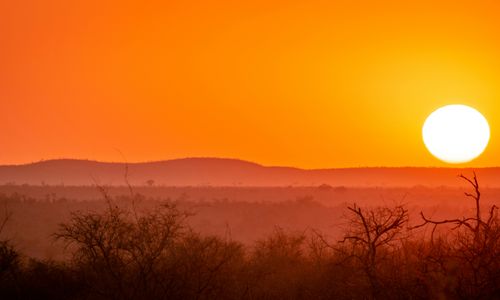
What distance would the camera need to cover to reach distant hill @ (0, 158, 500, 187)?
435 feet

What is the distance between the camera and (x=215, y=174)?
14788cm

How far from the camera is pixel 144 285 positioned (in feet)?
48.3

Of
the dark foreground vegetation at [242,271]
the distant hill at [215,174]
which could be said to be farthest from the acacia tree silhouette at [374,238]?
the distant hill at [215,174]

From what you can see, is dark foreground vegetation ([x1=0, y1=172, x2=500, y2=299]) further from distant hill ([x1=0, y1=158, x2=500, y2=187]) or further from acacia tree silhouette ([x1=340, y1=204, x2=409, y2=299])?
distant hill ([x1=0, y1=158, x2=500, y2=187])

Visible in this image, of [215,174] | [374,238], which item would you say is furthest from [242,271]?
[215,174]

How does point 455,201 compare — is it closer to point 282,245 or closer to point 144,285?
point 282,245

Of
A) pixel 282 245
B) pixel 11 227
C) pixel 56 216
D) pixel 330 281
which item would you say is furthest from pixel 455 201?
pixel 330 281

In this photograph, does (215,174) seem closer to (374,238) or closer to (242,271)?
(242,271)

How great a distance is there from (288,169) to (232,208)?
8831cm

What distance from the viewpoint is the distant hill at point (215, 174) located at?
132 m

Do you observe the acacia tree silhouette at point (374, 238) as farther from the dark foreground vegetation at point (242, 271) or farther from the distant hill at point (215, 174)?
the distant hill at point (215, 174)

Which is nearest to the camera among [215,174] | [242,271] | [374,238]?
[374,238]

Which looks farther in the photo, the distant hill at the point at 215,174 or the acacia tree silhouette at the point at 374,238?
the distant hill at the point at 215,174

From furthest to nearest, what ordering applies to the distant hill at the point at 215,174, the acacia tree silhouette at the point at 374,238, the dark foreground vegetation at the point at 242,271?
1. the distant hill at the point at 215,174
2. the acacia tree silhouette at the point at 374,238
3. the dark foreground vegetation at the point at 242,271
